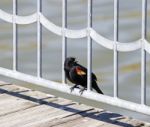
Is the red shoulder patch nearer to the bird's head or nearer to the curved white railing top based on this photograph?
the bird's head

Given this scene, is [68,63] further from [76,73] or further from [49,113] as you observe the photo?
[49,113]

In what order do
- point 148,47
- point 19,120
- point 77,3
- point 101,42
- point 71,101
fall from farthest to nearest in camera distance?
point 77,3, point 71,101, point 19,120, point 101,42, point 148,47

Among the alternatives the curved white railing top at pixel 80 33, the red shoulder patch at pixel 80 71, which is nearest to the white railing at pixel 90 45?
the curved white railing top at pixel 80 33

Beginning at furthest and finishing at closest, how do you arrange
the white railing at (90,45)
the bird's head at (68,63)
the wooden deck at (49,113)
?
the bird's head at (68,63) < the wooden deck at (49,113) < the white railing at (90,45)

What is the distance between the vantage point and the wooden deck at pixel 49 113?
4.81 meters

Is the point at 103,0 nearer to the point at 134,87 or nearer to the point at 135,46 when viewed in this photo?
the point at 134,87

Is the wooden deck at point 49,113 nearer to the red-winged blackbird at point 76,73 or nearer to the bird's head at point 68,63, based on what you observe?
the red-winged blackbird at point 76,73

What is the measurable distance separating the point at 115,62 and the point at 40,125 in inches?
27.6

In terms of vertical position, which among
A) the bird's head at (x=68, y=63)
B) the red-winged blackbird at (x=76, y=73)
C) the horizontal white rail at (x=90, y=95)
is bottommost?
the horizontal white rail at (x=90, y=95)

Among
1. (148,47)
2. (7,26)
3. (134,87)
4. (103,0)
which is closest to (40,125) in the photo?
(148,47)

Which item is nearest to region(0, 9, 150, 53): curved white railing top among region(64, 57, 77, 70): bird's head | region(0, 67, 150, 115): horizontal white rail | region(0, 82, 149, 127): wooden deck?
region(64, 57, 77, 70): bird's head

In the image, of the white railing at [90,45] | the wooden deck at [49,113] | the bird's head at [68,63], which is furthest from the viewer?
the bird's head at [68,63]

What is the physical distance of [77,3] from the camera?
38.3ft

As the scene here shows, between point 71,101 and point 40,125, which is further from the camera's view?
point 71,101
